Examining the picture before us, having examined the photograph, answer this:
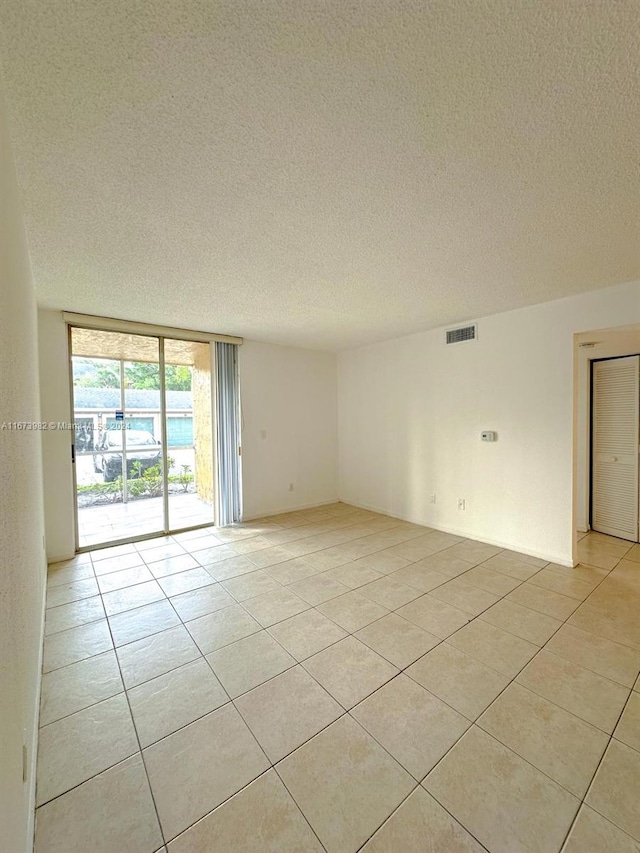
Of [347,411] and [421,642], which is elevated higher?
[347,411]

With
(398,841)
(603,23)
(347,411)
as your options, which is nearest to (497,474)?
(347,411)

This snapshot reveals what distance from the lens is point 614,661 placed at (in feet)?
6.56

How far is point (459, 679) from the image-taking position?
6.17 ft

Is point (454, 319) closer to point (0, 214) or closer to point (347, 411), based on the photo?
point (347, 411)

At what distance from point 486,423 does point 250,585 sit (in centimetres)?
298

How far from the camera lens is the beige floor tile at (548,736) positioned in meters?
1.40

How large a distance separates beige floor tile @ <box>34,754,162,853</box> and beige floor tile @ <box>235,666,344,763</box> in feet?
1.53

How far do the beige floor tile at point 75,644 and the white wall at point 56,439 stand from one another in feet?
5.06

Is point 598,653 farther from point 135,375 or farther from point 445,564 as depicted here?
point 135,375

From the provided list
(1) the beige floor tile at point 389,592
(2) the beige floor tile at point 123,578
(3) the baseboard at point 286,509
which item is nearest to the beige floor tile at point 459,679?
(1) the beige floor tile at point 389,592

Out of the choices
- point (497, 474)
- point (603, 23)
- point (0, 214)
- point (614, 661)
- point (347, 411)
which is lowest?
point (614, 661)

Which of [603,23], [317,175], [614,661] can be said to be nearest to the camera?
[603,23]

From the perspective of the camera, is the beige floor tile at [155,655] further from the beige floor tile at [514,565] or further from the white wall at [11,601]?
the beige floor tile at [514,565]

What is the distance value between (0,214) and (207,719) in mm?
2212
